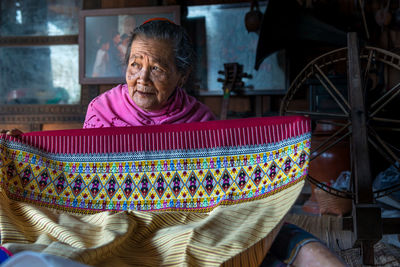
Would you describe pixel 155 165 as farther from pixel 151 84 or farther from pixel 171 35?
pixel 171 35

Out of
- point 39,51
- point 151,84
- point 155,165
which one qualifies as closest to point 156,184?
point 155,165

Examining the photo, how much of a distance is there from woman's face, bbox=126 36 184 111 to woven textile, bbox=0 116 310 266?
0.32m

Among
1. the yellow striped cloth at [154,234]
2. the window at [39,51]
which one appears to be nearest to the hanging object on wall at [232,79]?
the window at [39,51]

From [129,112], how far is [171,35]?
1.40 feet

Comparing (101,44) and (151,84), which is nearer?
(151,84)

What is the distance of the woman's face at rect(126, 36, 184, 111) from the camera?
1.72 m

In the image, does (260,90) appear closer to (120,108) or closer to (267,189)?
(120,108)

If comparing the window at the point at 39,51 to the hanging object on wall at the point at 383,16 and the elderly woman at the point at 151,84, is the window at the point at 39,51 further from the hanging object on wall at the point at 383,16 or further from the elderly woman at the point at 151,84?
the hanging object on wall at the point at 383,16

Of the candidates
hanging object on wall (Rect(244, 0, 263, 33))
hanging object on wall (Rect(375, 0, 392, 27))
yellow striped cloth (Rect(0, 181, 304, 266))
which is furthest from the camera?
hanging object on wall (Rect(244, 0, 263, 33))

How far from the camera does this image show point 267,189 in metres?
1.30

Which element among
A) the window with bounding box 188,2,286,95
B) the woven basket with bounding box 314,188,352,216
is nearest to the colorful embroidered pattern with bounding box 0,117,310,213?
the woven basket with bounding box 314,188,352,216

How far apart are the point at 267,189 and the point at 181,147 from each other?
14.3 inches

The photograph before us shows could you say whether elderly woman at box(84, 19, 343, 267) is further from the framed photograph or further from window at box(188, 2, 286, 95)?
the framed photograph

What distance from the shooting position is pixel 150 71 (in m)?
1.74
